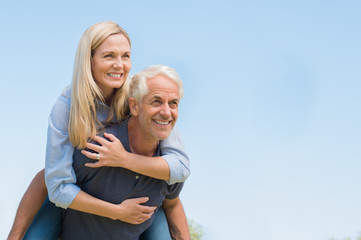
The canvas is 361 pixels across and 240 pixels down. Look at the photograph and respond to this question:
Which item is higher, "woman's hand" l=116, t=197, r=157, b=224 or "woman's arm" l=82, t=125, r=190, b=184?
"woman's arm" l=82, t=125, r=190, b=184

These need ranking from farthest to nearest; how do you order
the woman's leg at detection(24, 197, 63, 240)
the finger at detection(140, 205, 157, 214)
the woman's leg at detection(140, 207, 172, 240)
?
1. the woman's leg at detection(140, 207, 172, 240)
2. the woman's leg at detection(24, 197, 63, 240)
3. the finger at detection(140, 205, 157, 214)

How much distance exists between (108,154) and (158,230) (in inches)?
42.9

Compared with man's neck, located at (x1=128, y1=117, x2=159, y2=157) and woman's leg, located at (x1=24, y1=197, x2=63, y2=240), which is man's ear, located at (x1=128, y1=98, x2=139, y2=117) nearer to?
man's neck, located at (x1=128, y1=117, x2=159, y2=157)

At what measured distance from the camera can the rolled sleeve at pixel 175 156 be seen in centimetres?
407

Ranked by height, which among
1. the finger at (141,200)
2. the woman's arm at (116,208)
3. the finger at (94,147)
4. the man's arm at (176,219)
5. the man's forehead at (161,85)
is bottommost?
the man's arm at (176,219)

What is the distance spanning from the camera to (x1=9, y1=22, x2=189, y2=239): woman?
155 inches

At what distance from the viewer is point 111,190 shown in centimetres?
412

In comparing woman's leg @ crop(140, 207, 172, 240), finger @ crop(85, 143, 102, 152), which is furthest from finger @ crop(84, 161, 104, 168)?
woman's leg @ crop(140, 207, 172, 240)

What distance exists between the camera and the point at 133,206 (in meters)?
4.12

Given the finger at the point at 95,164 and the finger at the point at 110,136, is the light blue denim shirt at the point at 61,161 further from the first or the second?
the finger at the point at 110,136

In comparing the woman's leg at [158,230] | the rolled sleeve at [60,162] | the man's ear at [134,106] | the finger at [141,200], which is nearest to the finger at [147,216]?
the finger at [141,200]

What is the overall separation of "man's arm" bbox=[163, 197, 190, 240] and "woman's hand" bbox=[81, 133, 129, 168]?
0.92 metres

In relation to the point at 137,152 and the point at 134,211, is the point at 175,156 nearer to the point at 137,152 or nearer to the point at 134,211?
the point at 137,152

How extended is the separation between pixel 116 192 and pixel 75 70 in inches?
44.7
